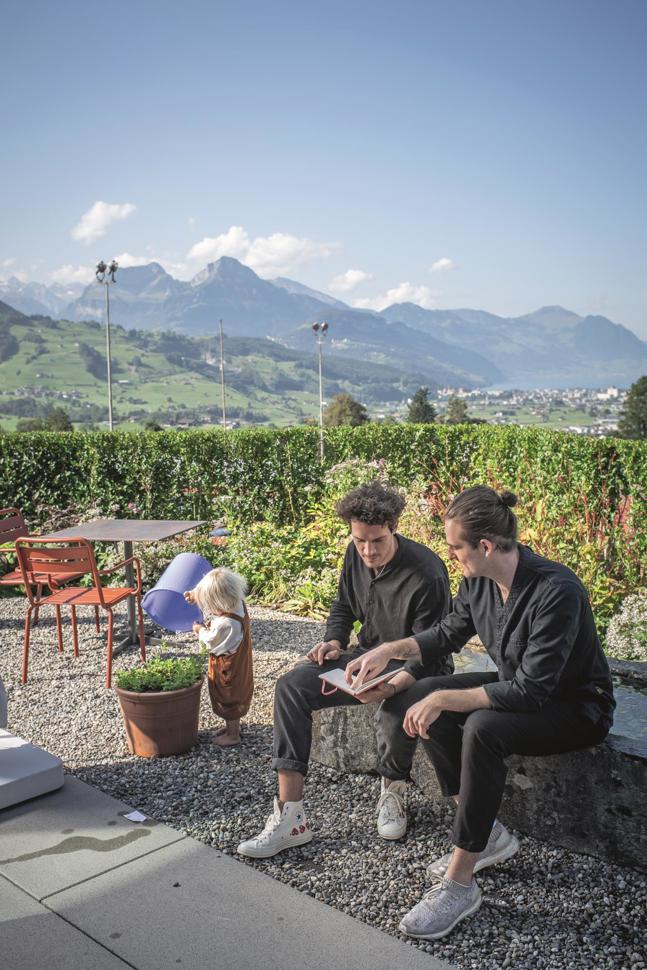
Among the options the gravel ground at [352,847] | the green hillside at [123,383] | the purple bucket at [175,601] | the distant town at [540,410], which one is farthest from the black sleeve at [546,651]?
the green hillside at [123,383]

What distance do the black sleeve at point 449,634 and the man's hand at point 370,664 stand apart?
0.42ft

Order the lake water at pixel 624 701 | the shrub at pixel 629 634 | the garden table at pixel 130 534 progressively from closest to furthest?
1. the lake water at pixel 624 701
2. the shrub at pixel 629 634
3. the garden table at pixel 130 534

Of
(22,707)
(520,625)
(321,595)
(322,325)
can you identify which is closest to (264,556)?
(321,595)

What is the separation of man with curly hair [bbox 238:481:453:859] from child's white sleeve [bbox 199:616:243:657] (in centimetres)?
56

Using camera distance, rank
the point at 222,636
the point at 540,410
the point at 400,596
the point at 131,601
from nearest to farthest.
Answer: the point at 400,596, the point at 222,636, the point at 131,601, the point at 540,410

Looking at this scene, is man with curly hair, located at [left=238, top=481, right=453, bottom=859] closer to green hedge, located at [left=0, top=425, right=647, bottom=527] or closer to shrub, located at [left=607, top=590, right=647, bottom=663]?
shrub, located at [left=607, top=590, right=647, bottom=663]

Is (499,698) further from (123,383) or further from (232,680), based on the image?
(123,383)

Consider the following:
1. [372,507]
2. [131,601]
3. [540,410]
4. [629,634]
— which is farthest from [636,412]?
[540,410]

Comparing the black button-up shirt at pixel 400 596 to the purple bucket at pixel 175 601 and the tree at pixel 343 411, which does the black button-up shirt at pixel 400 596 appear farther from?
the tree at pixel 343 411

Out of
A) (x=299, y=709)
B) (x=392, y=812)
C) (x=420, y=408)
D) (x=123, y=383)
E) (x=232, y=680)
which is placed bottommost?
(x=392, y=812)

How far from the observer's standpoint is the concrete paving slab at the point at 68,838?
2.69 metres

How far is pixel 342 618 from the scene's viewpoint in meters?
3.51

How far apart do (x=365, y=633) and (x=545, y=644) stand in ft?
3.51

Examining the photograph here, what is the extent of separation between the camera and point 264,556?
7.39m
